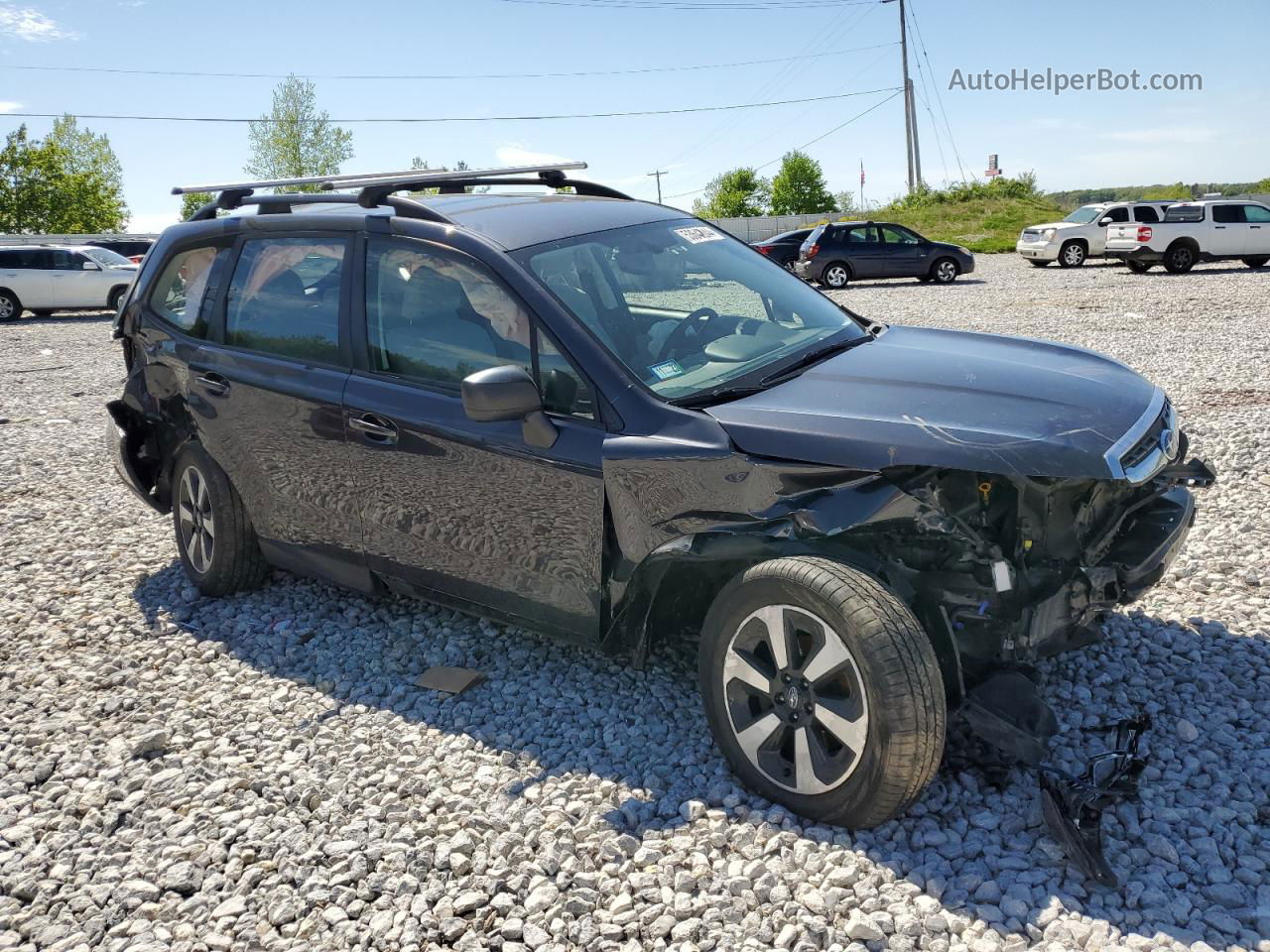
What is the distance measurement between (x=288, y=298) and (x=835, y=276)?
21.6 metres

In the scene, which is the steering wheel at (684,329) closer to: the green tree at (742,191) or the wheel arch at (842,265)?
the wheel arch at (842,265)

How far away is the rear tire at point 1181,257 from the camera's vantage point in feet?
78.0

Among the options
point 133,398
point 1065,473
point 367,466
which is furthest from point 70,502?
point 1065,473

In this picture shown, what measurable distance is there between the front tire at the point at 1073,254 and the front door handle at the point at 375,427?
25841mm

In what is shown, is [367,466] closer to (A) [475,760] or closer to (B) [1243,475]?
(A) [475,760]

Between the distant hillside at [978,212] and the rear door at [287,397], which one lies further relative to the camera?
the distant hillside at [978,212]

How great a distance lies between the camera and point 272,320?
477 centimetres

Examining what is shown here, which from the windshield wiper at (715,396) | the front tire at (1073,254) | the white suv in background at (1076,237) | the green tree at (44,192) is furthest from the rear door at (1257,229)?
the green tree at (44,192)

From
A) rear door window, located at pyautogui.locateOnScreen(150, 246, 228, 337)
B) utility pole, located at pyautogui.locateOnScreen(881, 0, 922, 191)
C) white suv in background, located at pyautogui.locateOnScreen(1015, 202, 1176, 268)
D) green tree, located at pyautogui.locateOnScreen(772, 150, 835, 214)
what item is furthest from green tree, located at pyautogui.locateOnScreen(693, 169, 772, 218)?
rear door window, located at pyautogui.locateOnScreen(150, 246, 228, 337)

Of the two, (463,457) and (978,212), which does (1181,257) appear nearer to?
(978,212)

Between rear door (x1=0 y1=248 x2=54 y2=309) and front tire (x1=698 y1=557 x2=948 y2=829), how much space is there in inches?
973

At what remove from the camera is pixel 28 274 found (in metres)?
23.4

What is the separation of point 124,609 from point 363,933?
10.2ft

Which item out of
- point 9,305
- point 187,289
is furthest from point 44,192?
point 187,289
